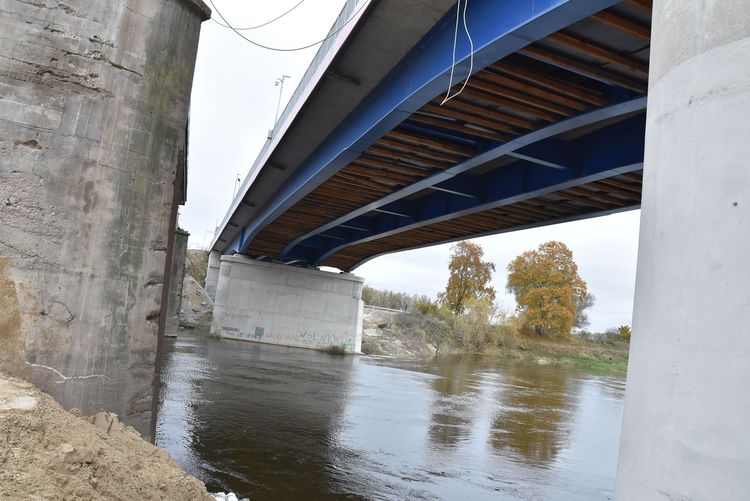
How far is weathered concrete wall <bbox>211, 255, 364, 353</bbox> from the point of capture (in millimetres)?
Result: 34594

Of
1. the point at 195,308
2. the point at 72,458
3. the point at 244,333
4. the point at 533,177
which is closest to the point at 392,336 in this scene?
the point at 244,333

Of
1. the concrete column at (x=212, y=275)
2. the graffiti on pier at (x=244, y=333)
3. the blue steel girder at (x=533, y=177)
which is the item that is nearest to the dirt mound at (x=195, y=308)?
the concrete column at (x=212, y=275)

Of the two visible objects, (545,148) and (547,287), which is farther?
(547,287)

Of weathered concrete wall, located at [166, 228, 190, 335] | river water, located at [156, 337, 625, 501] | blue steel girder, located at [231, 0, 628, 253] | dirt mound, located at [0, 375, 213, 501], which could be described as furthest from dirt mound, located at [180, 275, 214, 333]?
dirt mound, located at [0, 375, 213, 501]

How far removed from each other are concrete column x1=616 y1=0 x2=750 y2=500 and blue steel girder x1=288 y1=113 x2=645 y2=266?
258 inches

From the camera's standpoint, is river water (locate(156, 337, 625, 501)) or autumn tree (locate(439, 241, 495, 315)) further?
autumn tree (locate(439, 241, 495, 315))

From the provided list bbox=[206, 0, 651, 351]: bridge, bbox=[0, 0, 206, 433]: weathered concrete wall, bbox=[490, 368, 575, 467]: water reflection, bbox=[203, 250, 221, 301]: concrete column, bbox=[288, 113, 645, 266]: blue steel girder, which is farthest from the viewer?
bbox=[203, 250, 221, 301]: concrete column

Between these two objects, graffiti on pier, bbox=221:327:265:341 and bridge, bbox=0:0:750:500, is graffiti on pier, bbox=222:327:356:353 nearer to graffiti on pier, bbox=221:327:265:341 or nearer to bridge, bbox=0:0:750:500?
graffiti on pier, bbox=221:327:265:341

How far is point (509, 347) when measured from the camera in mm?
56000

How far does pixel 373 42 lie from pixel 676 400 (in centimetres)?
686

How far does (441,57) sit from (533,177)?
18.2 ft

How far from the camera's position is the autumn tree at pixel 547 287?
65.8m

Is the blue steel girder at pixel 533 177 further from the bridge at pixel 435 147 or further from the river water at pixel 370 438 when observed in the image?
the river water at pixel 370 438

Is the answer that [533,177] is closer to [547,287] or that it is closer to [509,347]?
[509,347]
